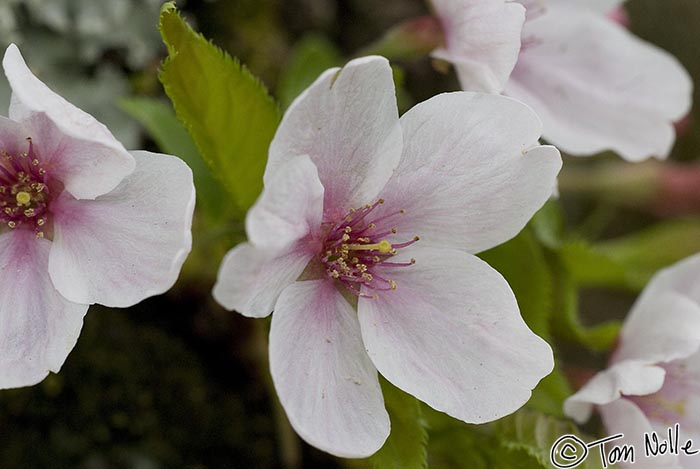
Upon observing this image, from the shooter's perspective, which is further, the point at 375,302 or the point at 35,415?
the point at 35,415

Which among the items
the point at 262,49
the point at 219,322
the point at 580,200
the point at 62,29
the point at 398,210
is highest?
the point at 62,29

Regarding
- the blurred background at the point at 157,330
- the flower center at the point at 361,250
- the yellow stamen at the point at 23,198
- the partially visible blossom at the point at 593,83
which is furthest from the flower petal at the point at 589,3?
the yellow stamen at the point at 23,198

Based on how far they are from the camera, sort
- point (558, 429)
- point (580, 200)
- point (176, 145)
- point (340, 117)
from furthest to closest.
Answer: point (580, 200), point (176, 145), point (558, 429), point (340, 117)

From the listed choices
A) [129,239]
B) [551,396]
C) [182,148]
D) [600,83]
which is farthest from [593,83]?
[129,239]

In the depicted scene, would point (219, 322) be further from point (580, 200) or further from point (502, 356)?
point (580, 200)

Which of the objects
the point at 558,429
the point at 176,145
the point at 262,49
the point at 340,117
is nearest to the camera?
the point at 340,117

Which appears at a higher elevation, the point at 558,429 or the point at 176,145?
the point at 176,145

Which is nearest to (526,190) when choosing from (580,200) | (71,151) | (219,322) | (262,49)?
(71,151)
